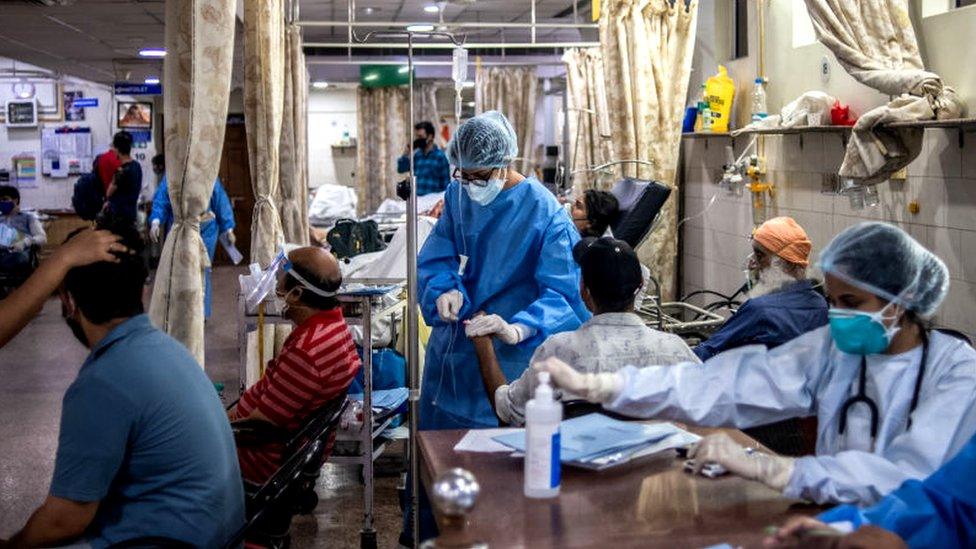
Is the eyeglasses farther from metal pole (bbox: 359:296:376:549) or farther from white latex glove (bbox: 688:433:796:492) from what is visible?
white latex glove (bbox: 688:433:796:492)

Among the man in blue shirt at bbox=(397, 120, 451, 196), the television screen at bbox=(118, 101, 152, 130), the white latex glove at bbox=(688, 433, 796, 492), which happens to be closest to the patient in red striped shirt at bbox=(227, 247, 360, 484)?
the white latex glove at bbox=(688, 433, 796, 492)

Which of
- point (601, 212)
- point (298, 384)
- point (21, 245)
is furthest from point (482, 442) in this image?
point (21, 245)

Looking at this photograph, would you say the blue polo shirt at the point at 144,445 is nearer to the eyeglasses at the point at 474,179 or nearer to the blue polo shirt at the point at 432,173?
the eyeglasses at the point at 474,179

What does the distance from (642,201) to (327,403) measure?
105 inches

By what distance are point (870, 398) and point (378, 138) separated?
14200mm

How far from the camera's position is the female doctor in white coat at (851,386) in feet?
6.90

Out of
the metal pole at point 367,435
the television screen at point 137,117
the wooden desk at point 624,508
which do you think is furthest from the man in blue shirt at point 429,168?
the television screen at point 137,117

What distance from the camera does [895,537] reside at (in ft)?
6.11

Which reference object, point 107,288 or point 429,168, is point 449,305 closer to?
point 107,288

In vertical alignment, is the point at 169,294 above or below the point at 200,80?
below

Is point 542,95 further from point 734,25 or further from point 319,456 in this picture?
point 319,456

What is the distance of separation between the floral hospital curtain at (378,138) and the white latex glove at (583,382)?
45.1 ft

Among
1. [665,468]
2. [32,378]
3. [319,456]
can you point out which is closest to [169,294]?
[319,456]

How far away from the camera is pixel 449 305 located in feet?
12.2
